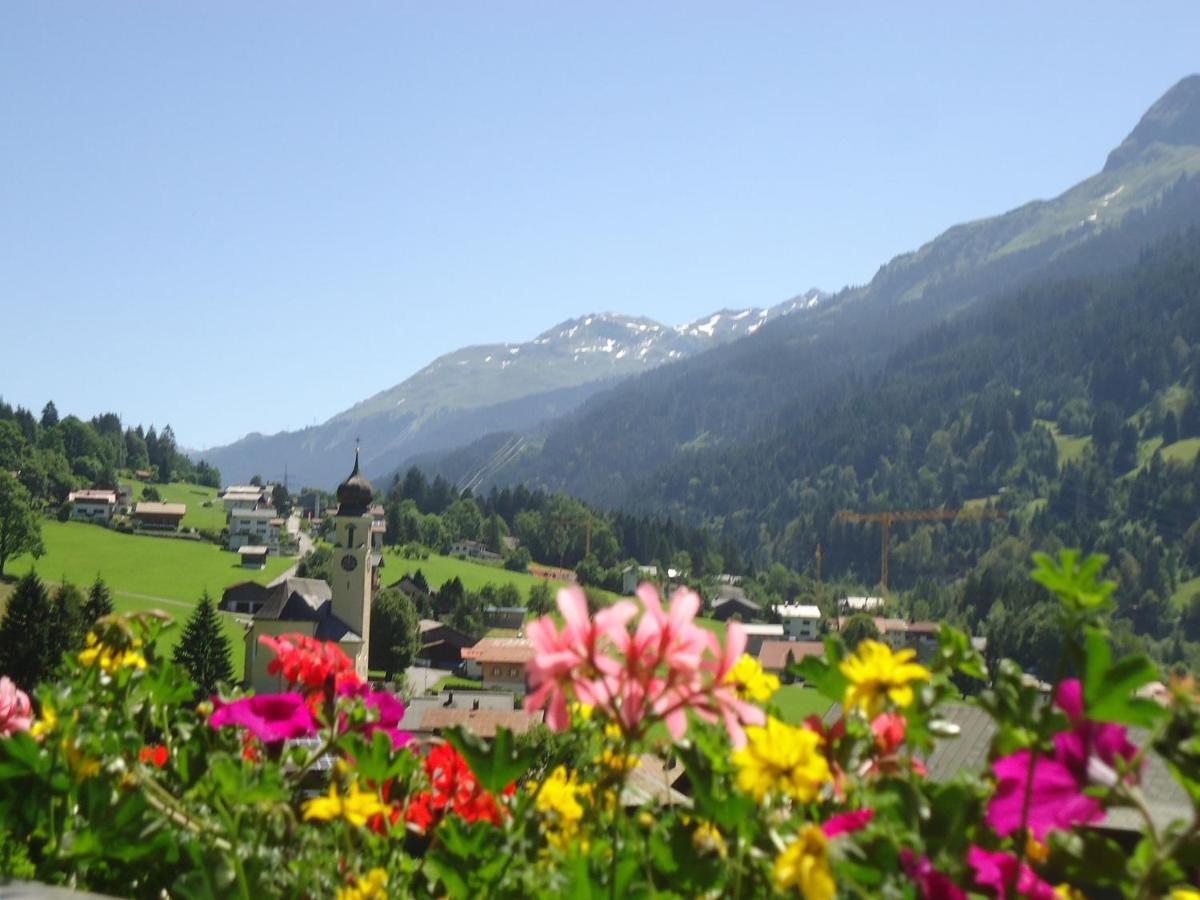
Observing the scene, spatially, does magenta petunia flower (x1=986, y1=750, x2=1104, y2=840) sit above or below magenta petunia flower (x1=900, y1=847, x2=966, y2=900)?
above

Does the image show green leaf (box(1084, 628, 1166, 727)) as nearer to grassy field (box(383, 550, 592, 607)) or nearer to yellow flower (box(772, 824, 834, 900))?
yellow flower (box(772, 824, 834, 900))

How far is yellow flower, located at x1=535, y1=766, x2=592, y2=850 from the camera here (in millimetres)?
1679

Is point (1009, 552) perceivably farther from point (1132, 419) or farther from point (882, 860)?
point (882, 860)

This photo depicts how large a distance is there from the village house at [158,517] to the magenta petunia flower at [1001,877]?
10854 centimetres

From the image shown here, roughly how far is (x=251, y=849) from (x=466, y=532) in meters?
127

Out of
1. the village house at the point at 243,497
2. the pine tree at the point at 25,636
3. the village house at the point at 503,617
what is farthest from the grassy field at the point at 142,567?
the village house at the point at 243,497

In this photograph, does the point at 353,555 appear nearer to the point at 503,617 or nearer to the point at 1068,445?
the point at 503,617

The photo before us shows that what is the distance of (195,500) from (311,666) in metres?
135

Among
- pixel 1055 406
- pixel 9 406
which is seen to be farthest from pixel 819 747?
pixel 1055 406

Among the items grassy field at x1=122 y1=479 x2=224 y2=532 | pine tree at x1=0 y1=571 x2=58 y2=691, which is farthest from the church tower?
grassy field at x1=122 y1=479 x2=224 y2=532

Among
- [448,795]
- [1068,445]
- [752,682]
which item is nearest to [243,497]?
[1068,445]

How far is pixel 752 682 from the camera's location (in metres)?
1.51

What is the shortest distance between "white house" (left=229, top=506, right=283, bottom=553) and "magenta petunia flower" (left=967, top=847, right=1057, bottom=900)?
10286cm

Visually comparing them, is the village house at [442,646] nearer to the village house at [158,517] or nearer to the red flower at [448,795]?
the village house at [158,517]
